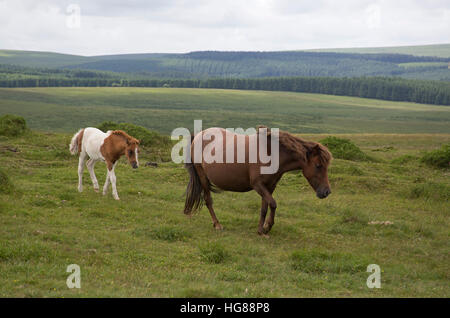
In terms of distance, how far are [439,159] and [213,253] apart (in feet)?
58.6

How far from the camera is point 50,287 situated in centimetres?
689

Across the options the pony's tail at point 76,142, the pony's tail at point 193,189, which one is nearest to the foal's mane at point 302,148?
the pony's tail at point 193,189

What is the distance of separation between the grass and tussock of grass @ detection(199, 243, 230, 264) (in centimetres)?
2

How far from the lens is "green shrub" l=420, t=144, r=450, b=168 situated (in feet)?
75.8

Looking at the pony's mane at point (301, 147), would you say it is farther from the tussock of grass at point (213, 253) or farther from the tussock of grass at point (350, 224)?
the tussock of grass at point (213, 253)

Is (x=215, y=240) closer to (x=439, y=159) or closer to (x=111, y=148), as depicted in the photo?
Answer: (x=111, y=148)

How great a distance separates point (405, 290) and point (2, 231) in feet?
24.8

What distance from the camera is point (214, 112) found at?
80.9 m

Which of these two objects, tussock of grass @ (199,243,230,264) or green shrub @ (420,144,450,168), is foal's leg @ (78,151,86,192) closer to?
tussock of grass @ (199,243,230,264)

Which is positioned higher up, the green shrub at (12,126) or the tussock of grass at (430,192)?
the green shrub at (12,126)

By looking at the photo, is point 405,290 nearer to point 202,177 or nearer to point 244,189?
point 244,189

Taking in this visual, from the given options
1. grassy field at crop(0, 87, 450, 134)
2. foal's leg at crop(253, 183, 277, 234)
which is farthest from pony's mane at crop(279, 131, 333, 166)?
grassy field at crop(0, 87, 450, 134)

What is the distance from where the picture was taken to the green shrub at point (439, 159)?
23.1m

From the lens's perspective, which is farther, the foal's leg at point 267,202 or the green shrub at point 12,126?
the green shrub at point 12,126
